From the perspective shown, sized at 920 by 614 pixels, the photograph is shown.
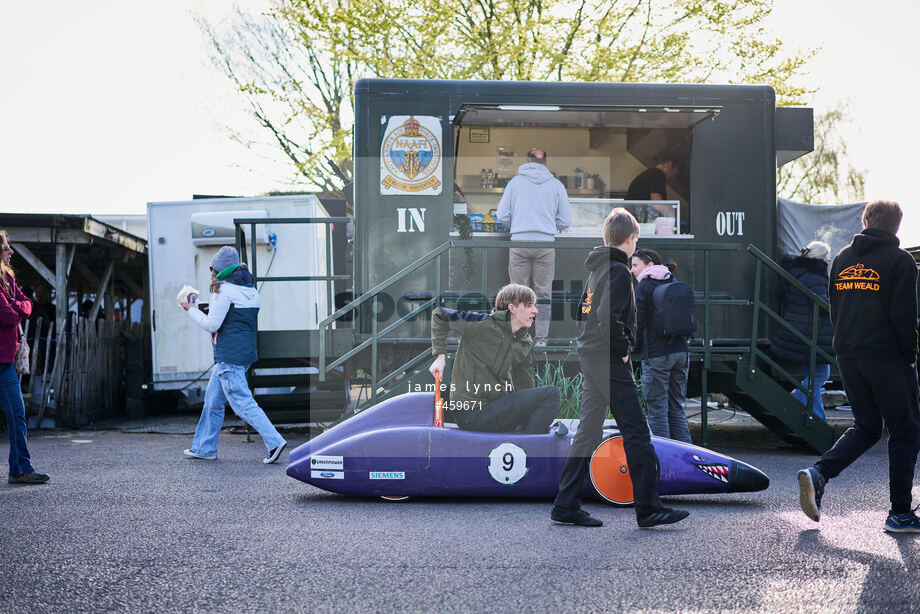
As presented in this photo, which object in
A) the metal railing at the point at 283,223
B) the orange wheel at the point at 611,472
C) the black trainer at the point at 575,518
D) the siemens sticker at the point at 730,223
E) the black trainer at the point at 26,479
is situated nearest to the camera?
the black trainer at the point at 575,518

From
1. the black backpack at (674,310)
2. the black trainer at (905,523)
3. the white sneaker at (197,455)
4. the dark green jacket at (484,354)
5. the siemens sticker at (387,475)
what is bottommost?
the white sneaker at (197,455)

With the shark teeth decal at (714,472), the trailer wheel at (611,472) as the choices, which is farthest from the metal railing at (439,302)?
the shark teeth decal at (714,472)

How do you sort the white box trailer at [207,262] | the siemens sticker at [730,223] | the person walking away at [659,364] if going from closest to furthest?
the person walking away at [659,364], the siemens sticker at [730,223], the white box trailer at [207,262]

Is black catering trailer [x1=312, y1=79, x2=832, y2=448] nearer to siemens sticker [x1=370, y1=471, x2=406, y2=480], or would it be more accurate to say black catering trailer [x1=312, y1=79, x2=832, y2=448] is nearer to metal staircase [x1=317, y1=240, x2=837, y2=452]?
metal staircase [x1=317, y1=240, x2=837, y2=452]

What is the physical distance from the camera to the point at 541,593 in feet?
12.2

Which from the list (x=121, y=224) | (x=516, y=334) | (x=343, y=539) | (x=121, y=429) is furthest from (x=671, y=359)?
(x=121, y=224)

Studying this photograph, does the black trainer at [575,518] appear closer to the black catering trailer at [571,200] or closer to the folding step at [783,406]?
the black catering trailer at [571,200]

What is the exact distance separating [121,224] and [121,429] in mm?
5558

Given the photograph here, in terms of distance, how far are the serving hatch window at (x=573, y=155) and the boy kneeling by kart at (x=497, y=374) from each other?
3478 mm

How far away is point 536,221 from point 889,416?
14.1ft

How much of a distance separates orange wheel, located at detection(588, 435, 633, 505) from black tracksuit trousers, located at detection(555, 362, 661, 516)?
63 cm

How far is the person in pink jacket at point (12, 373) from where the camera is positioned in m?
6.55

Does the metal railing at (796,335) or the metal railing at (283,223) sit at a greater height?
the metal railing at (283,223)

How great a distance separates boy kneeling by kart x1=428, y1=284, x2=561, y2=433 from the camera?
6.09 meters
